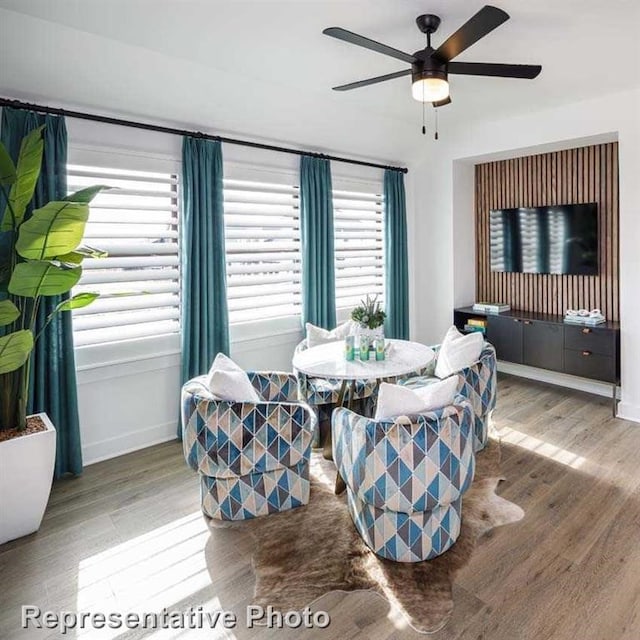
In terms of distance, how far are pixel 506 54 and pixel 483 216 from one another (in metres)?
2.71

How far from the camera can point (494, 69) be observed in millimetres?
2631

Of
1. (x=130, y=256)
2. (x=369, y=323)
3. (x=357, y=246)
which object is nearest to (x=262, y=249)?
(x=130, y=256)

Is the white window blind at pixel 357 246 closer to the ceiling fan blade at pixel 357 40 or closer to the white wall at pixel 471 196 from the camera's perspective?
the white wall at pixel 471 196

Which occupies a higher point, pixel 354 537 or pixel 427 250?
pixel 427 250

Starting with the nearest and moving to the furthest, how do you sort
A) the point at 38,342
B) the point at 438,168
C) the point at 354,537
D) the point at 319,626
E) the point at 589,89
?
the point at 319,626
the point at 354,537
the point at 38,342
the point at 589,89
the point at 438,168

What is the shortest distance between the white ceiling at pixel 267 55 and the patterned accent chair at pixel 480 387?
2.17 meters

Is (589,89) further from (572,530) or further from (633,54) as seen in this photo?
(572,530)

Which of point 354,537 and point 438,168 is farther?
point 438,168

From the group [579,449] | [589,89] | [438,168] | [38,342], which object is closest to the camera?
[38,342]

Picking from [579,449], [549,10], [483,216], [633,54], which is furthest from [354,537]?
[483,216]

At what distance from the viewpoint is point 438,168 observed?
18.5 feet

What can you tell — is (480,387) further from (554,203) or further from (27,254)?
(27,254)

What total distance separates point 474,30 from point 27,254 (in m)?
2.51

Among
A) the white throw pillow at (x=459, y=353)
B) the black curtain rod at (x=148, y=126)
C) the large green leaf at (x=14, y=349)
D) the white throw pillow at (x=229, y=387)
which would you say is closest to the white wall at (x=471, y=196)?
the black curtain rod at (x=148, y=126)
